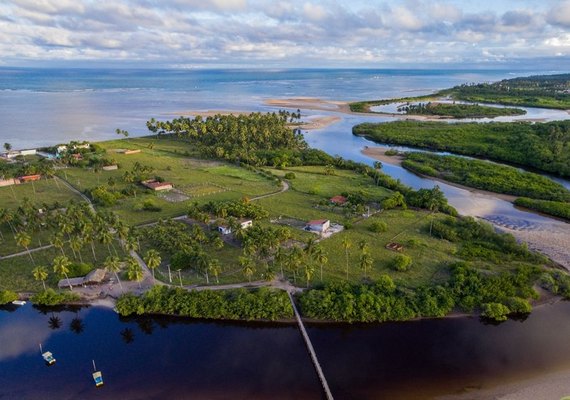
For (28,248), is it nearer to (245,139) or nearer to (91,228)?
(91,228)

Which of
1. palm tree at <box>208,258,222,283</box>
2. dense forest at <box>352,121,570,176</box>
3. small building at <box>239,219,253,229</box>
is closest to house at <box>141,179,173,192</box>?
small building at <box>239,219,253,229</box>

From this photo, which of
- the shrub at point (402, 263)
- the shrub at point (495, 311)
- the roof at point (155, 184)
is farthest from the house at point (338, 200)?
the roof at point (155, 184)

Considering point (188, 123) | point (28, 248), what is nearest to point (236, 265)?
point (28, 248)

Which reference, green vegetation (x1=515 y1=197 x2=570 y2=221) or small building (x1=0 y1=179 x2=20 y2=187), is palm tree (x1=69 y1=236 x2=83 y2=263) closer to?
small building (x1=0 y1=179 x2=20 y2=187)

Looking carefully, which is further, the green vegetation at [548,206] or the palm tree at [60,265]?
the green vegetation at [548,206]

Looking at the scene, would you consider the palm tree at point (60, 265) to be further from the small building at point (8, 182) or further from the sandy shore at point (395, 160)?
→ the sandy shore at point (395, 160)

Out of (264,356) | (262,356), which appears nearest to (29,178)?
(262,356)
